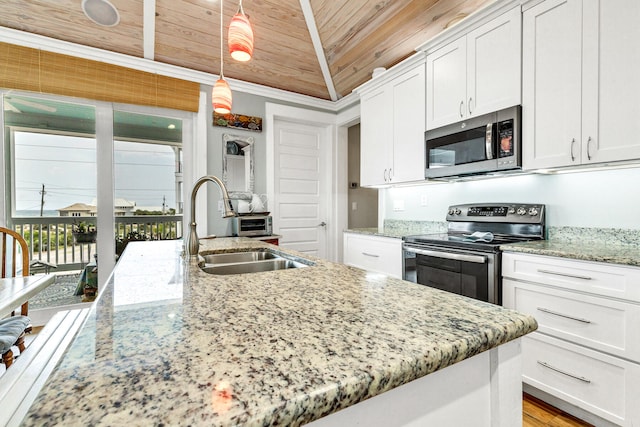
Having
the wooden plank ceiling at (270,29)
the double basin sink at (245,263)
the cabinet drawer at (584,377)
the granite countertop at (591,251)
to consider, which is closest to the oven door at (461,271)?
the granite countertop at (591,251)

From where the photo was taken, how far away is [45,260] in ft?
9.55

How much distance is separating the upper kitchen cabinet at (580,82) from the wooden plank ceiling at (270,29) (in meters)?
0.74

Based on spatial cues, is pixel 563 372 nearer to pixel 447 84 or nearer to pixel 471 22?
pixel 447 84

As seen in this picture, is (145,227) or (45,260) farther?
(145,227)

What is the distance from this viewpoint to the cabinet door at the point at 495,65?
187 centimetres

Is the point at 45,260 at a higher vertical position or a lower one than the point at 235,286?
lower

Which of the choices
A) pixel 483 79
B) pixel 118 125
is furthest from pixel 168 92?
pixel 483 79

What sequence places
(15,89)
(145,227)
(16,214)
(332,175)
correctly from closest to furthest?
(15,89)
(16,214)
(145,227)
(332,175)

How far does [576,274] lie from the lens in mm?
1434

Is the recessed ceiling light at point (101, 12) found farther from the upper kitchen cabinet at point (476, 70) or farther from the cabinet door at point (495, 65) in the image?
the cabinet door at point (495, 65)

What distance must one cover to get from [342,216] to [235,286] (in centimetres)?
330

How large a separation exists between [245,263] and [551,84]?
1.98 metres

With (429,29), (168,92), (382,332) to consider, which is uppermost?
(429,29)

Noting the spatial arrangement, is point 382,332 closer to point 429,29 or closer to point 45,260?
point 429,29
